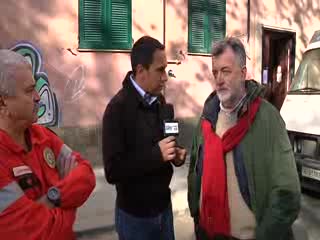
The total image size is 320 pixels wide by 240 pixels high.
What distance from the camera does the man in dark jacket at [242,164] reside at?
2.20 m

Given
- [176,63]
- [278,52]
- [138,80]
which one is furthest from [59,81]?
[278,52]

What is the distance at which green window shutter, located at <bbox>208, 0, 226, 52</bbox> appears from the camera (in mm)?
9930

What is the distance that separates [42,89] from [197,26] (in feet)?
12.1

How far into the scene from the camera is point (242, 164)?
2.29m

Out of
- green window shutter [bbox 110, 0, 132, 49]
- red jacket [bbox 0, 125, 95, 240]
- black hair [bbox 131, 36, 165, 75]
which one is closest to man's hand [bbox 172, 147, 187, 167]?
black hair [bbox 131, 36, 165, 75]

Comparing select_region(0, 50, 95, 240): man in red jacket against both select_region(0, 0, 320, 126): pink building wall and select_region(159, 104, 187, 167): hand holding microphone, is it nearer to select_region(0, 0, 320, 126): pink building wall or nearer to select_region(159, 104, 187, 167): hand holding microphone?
select_region(159, 104, 187, 167): hand holding microphone

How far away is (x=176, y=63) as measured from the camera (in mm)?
9227

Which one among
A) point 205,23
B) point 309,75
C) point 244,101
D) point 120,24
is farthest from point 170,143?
point 205,23

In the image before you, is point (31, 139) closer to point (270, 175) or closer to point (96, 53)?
point (270, 175)

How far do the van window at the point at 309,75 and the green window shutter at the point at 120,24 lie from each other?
3.05 meters

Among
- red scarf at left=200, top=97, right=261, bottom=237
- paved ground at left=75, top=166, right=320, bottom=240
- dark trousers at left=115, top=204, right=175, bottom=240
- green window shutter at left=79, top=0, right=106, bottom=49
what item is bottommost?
paved ground at left=75, top=166, right=320, bottom=240

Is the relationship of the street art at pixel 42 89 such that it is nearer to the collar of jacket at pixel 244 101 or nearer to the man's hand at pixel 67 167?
the collar of jacket at pixel 244 101

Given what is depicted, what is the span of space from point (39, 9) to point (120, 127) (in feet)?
17.6

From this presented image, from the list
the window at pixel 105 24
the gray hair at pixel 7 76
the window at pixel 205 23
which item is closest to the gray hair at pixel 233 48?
the gray hair at pixel 7 76
